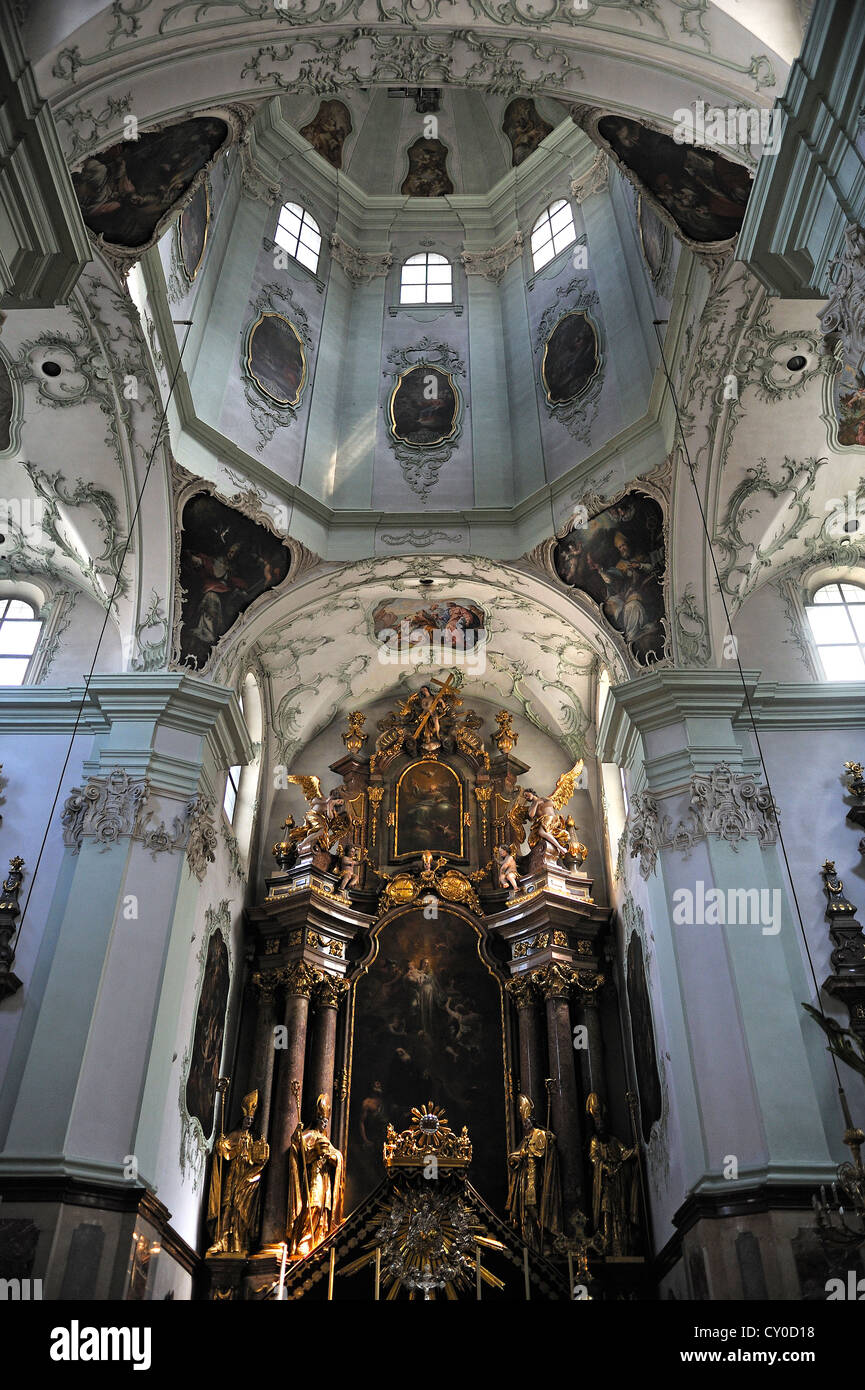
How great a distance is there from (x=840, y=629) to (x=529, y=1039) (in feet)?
22.9

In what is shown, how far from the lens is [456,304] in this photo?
18.5m

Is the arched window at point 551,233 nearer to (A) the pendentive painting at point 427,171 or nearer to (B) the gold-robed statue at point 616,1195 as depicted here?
(A) the pendentive painting at point 427,171

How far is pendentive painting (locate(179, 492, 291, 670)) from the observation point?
1445 centimetres

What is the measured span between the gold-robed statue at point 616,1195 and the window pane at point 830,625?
278 inches

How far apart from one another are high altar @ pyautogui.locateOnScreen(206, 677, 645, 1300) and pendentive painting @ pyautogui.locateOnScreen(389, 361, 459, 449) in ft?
13.6

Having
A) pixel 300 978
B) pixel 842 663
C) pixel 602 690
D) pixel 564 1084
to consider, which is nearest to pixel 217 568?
pixel 300 978

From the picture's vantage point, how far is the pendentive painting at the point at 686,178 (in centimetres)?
1049

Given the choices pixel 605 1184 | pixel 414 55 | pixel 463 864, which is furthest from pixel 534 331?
pixel 605 1184

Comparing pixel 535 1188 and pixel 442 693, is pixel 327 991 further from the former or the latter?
pixel 442 693

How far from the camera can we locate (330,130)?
18.7m

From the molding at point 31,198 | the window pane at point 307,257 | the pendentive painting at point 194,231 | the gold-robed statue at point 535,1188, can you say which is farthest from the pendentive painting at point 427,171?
the gold-robed statue at point 535,1188

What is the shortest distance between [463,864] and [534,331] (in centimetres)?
837

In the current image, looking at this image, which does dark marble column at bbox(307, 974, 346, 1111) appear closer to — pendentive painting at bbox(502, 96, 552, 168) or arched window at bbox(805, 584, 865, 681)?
arched window at bbox(805, 584, 865, 681)
